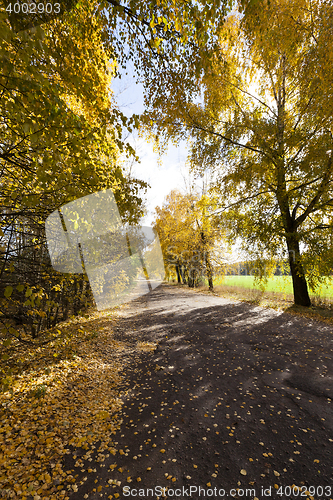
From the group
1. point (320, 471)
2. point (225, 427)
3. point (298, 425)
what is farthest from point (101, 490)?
point (298, 425)

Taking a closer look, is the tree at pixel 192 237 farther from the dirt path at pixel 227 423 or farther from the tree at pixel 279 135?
the dirt path at pixel 227 423

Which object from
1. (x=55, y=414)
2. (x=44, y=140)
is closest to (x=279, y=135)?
(x=44, y=140)

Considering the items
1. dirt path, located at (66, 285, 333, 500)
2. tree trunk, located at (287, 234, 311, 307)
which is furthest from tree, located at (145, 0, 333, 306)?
dirt path, located at (66, 285, 333, 500)

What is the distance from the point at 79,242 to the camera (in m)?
5.72

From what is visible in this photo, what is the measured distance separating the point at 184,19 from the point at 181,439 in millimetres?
5698

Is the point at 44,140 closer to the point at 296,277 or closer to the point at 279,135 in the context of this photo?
the point at 279,135

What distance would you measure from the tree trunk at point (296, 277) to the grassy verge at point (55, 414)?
24.0 feet

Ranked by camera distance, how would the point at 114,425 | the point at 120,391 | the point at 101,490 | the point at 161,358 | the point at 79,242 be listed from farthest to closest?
the point at 79,242 → the point at 161,358 → the point at 120,391 → the point at 114,425 → the point at 101,490

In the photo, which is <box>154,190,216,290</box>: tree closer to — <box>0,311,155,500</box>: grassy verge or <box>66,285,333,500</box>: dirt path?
<box>66,285,333,500</box>: dirt path

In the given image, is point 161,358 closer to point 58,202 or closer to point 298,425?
point 298,425

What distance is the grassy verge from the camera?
85.3 inches

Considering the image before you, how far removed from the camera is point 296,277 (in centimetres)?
931

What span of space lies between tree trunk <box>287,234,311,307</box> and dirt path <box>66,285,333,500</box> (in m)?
3.89

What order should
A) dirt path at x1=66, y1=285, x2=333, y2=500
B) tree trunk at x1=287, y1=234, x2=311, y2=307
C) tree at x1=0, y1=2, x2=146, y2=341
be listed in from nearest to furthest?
tree at x1=0, y1=2, x2=146, y2=341
dirt path at x1=66, y1=285, x2=333, y2=500
tree trunk at x1=287, y1=234, x2=311, y2=307
